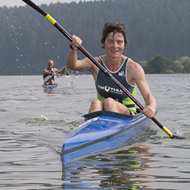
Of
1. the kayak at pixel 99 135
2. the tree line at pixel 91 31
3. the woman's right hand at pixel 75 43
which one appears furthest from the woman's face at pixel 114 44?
the tree line at pixel 91 31

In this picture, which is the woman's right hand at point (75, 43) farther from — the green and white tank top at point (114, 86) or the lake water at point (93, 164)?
the lake water at point (93, 164)

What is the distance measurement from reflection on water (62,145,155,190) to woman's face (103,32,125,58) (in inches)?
68.0

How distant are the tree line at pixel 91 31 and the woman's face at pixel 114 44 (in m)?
136

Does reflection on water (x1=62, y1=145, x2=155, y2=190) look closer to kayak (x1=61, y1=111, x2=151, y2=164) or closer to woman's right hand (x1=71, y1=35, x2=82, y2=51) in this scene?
kayak (x1=61, y1=111, x2=151, y2=164)

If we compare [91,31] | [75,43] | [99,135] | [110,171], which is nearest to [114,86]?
[75,43]

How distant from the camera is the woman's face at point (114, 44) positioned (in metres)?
6.61

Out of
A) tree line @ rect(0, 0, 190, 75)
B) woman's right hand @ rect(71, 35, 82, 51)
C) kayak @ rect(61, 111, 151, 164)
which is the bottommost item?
kayak @ rect(61, 111, 151, 164)

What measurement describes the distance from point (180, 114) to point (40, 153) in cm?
655

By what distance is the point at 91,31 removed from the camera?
15825 cm

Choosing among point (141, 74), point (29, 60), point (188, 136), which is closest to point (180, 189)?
point (141, 74)

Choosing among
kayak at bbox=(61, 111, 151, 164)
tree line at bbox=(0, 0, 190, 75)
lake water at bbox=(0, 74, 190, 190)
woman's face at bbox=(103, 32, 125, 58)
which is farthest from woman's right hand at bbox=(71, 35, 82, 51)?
tree line at bbox=(0, 0, 190, 75)

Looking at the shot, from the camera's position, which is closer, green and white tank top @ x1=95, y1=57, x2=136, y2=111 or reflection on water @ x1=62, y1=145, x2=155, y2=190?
reflection on water @ x1=62, y1=145, x2=155, y2=190

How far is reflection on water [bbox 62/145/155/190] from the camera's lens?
4.08m

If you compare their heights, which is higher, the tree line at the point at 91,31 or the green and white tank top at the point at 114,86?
the tree line at the point at 91,31
